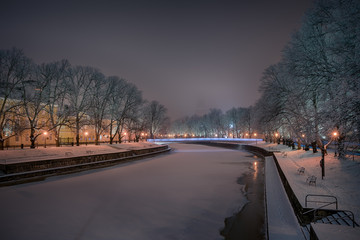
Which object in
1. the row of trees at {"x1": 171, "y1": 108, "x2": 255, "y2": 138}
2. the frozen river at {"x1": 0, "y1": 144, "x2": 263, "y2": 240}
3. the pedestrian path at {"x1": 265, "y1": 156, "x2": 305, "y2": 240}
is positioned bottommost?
the frozen river at {"x1": 0, "y1": 144, "x2": 263, "y2": 240}

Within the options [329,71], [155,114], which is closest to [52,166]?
[329,71]

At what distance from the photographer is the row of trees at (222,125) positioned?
99088 millimetres

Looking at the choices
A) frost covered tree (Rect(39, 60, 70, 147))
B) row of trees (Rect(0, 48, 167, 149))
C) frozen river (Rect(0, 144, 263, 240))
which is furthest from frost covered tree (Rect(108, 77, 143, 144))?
frozen river (Rect(0, 144, 263, 240))

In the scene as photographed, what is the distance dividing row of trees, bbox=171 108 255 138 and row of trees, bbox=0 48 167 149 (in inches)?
2328

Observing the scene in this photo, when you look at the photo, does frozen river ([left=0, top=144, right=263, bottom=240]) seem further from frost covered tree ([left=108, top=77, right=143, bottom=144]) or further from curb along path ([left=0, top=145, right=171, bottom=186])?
frost covered tree ([left=108, top=77, right=143, bottom=144])

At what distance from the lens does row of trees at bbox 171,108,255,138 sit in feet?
325

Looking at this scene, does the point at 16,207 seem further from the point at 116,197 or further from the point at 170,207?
the point at 170,207

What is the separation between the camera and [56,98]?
3188 centimetres

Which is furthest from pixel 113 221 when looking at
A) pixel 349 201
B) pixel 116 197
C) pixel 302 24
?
pixel 302 24

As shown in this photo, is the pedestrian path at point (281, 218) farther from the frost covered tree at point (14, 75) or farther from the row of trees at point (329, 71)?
the frost covered tree at point (14, 75)

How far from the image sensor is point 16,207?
41.5 feet

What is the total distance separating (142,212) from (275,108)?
21.5m

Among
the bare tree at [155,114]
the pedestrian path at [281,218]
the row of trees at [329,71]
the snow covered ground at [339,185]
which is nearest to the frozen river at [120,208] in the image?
the pedestrian path at [281,218]

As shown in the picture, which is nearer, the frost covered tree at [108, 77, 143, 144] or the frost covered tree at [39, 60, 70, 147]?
the frost covered tree at [39, 60, 70, 147]
